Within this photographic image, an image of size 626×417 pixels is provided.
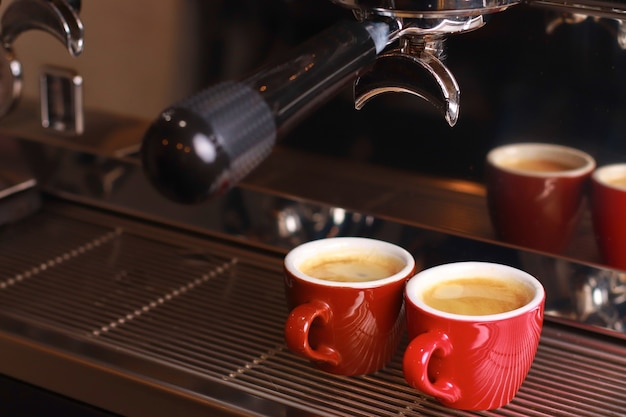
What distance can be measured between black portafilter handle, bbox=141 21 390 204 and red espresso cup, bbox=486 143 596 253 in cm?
20

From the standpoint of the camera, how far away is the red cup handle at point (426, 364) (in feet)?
1.67

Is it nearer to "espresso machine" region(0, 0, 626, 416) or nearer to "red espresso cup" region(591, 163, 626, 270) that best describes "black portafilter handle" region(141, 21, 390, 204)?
"espresso machine" region(0, 0, 626, 416)

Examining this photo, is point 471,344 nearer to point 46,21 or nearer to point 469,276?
point 469,276

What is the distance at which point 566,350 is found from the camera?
61 cm

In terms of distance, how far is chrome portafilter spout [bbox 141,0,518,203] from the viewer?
0.38 metres

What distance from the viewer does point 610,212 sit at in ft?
1.99

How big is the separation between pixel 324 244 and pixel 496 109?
15 cm

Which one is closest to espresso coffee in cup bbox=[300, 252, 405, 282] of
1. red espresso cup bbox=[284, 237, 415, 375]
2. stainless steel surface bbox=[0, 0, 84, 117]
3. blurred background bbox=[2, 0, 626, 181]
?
red espresso cup bbox=[284, 237, 415, 375]

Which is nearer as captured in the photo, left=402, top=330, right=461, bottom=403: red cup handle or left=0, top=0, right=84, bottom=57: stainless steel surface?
left=402, top=330, right=461, bottom=403: red cup handle

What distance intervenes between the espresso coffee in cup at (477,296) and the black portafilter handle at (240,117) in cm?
16

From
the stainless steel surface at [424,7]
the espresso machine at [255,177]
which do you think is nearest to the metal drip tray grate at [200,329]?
the espresso machine at [255,177]

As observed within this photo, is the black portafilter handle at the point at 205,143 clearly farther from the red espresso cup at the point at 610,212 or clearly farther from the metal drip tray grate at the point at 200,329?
the red espresso cup at the point at 610,212

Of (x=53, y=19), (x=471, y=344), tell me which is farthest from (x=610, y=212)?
(x=53, y=19)

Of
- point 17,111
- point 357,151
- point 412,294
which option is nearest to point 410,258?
point 412,294
